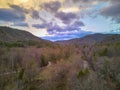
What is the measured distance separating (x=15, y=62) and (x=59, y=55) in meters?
19.2

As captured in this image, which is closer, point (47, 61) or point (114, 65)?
point (114, 65)

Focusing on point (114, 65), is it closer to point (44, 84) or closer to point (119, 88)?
point (119, 88)

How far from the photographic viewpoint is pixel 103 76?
45406 mm

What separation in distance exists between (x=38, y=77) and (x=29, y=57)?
1047 inches

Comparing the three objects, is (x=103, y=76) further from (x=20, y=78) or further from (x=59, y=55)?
(x=59, y=55)

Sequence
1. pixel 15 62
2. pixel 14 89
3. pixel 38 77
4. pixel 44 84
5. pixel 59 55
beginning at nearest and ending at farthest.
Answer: pixel 14 89 → pixel 44 84 → pixel 38 77 → pixel 15 62 → pixel 59 55

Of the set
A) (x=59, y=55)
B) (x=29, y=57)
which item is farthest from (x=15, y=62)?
(x=59, y=55)

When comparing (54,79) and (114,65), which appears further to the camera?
(114,65)

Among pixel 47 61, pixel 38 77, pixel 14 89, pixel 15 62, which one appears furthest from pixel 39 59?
pixel 14 89

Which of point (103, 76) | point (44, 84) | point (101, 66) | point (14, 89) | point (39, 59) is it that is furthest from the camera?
point (39, 59)

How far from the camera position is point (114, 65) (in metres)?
51.1

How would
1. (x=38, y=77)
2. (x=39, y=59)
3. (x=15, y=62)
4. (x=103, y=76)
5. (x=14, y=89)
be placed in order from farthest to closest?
(x=39, y=59) < (x=15, y=62) < (x=38, y=77) < (x=103, y=76) < (x=14, y=89)

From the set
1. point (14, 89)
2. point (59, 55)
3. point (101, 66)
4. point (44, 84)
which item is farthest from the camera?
point (59, 55)

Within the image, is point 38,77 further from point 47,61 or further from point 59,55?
point 59,55
